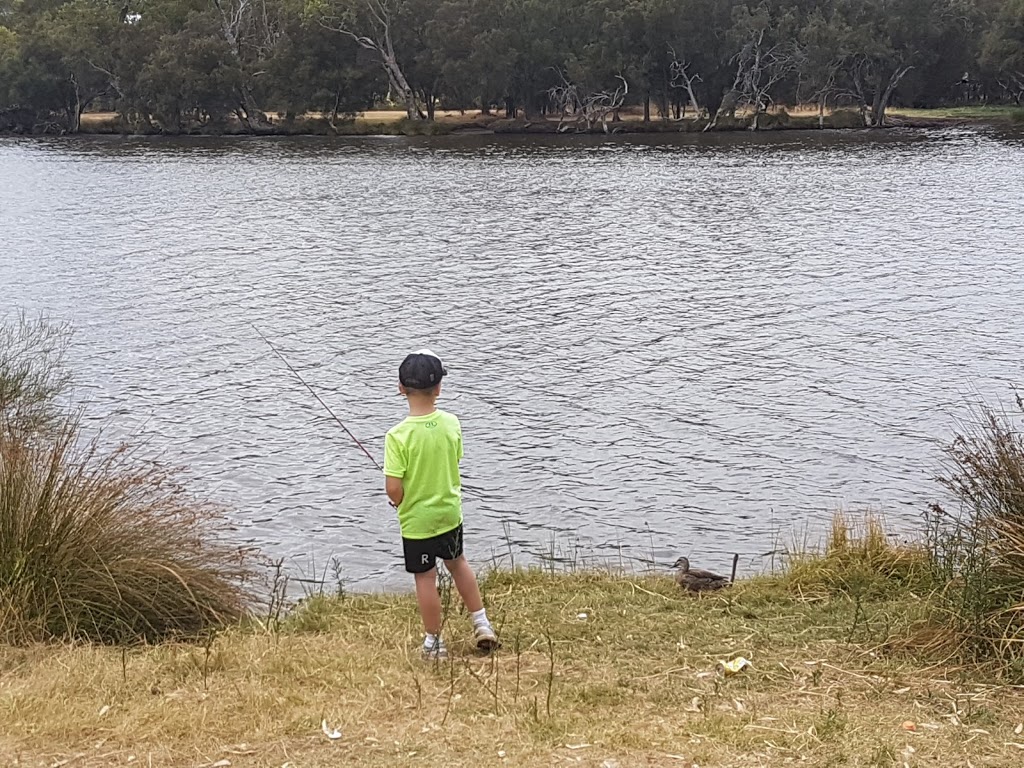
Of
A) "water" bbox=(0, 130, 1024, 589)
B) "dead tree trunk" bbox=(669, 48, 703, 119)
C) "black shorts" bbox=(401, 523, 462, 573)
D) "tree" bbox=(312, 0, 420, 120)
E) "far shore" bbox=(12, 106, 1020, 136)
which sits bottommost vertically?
"water" bbox=(0, 130, 1024, 589)

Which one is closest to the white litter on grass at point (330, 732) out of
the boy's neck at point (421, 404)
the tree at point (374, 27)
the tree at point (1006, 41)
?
the boy's neck at point (421, 404)

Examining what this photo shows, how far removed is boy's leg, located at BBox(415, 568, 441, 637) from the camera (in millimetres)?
6324

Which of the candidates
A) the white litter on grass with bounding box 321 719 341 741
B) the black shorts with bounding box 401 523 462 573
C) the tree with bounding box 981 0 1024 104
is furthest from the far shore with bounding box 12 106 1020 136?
the white litter on grass with bounding box 321 719 341 741

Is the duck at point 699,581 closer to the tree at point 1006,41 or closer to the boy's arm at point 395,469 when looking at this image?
the boy's arm at point 395,469

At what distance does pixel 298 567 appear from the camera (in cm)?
1051

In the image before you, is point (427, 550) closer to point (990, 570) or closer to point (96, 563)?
point (96, 563)

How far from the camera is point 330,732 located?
17.0ft

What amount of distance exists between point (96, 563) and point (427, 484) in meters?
2.35

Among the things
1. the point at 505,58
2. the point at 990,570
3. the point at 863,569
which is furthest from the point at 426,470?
the point at 505,58

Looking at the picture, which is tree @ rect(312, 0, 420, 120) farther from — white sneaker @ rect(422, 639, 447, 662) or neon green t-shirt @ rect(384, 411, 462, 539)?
white sneaker @ rect(422, 639, 447, 662)

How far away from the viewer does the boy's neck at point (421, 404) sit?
242 inches

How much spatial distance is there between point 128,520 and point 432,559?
243cm

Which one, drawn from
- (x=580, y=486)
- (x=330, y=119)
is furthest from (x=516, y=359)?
(x=330, y=119)

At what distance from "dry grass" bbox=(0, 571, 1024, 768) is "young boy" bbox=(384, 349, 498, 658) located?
37cm
